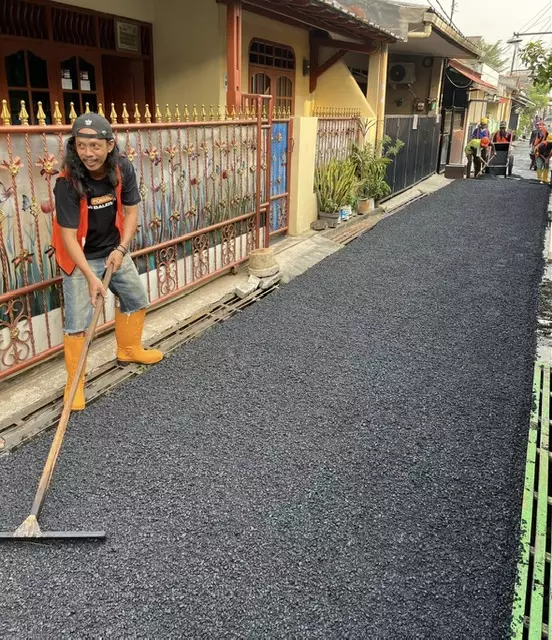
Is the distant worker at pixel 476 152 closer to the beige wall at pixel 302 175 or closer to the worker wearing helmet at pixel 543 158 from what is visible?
the worker wearing helmet at pixel 543 158

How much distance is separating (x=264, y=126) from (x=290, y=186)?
5.29 feet

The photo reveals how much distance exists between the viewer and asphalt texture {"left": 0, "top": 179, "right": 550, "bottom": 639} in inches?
85.4

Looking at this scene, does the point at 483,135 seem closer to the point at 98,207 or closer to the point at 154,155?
the point at 154,155

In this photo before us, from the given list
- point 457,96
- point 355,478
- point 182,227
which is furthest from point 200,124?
point 457,96

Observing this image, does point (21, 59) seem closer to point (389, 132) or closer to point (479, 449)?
point (479, 449)

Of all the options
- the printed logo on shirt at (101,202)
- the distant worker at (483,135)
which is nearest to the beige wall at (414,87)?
the distant worker at (483,135)

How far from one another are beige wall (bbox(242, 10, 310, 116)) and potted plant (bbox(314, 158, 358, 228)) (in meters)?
1.73

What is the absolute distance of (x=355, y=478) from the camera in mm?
2910

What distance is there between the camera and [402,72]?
1609 centimetres

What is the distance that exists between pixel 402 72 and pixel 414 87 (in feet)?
2.48

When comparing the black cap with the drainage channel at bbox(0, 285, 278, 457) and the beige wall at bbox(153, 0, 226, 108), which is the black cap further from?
the beige wall at bbox(153, 0, 226, 108)

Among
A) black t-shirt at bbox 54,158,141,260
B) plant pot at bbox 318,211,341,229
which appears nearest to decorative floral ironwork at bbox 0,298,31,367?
black t-shirt at bbox 54,158,141,260

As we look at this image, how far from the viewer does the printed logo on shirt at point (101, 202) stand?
3.38 metres

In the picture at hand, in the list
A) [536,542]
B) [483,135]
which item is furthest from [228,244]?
[483,135]
